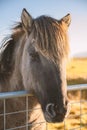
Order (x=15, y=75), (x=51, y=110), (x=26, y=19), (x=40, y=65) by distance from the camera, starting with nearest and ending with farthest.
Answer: (x=51, y=110) < (x=40, y=65) < (x=26, y=19) < (x=15, y=75)

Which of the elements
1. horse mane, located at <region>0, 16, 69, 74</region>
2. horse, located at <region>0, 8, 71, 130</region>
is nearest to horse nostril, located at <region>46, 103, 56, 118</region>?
horse, located at <region>0, 8, 71, 130</region>

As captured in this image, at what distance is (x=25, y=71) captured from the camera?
2248 millimetres

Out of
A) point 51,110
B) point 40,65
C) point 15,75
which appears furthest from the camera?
point 15,75

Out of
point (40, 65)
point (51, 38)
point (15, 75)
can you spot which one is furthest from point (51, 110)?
point (15, 75)

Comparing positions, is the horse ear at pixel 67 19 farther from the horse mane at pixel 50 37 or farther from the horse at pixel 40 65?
the horse mane at pixel 50 37

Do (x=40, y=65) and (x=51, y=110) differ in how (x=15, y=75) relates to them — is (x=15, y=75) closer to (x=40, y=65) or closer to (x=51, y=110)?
(x=40, y=65)

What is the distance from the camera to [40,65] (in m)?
2.08

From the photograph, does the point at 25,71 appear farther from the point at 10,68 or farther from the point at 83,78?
the point at 83,78

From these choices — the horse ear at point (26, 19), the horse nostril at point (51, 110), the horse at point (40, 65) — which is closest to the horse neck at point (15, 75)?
the horse at point (40, 65)

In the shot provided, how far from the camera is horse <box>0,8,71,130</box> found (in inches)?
77.8

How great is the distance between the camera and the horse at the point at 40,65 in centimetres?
198

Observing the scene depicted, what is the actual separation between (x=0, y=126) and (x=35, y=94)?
40 cm

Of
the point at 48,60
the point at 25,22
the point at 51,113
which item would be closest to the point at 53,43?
the point at 48,60

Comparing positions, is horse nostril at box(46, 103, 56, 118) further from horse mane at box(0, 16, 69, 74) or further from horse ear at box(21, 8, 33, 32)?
horse ear at box(21, 8, 33, 32)
